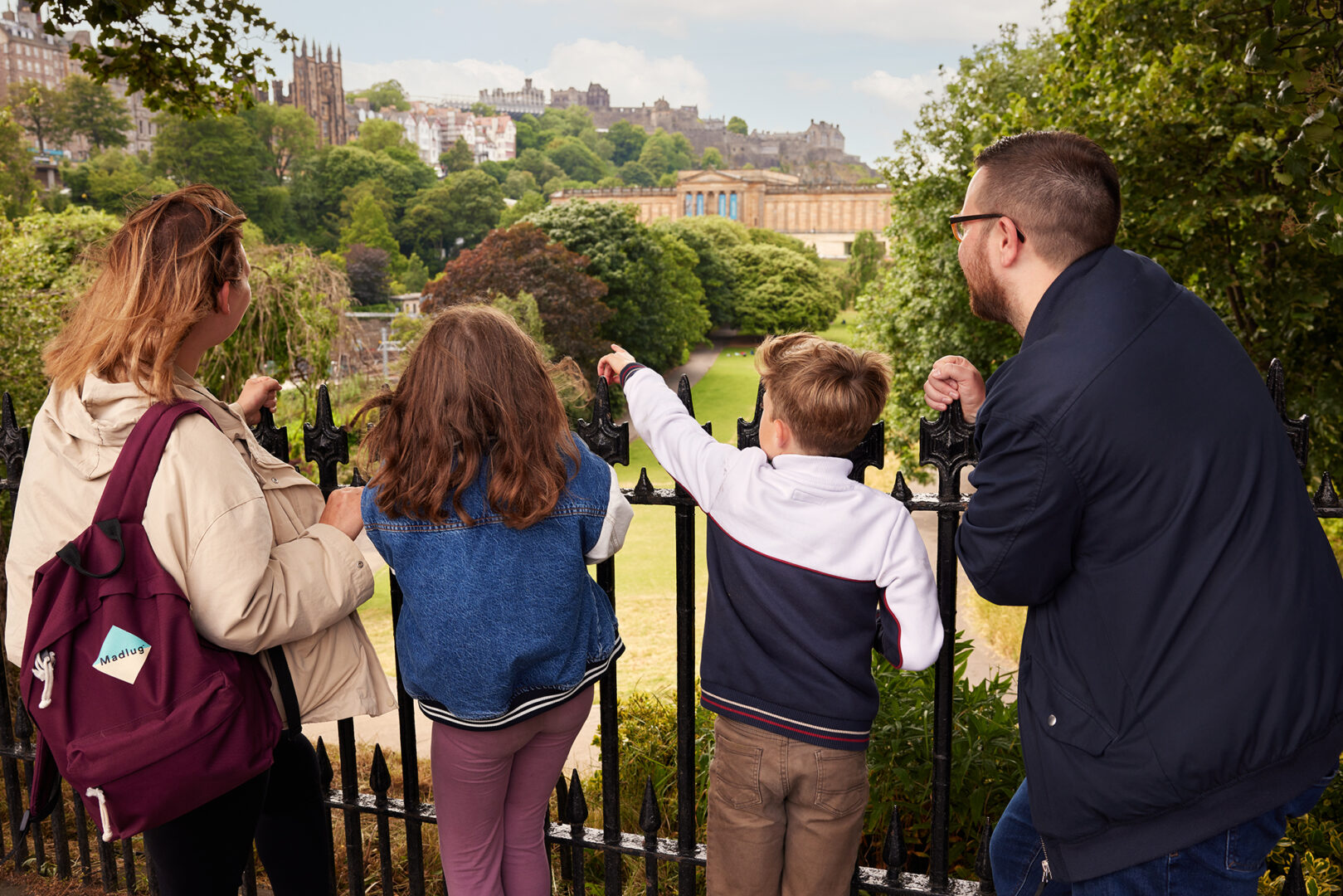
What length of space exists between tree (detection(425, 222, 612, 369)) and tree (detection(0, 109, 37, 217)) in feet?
72.5

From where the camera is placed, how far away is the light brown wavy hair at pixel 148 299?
1.79 m

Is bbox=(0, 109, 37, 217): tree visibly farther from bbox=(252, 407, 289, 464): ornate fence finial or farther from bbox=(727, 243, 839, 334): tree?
bbox=(252, 407, 289, 464): ornate fence finial

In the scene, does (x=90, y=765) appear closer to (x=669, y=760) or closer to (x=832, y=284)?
(x=669, y=760)

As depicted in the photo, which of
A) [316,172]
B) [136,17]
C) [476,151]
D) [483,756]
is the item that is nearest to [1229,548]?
[483,756]

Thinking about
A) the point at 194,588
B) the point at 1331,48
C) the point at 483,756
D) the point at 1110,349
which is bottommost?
the point at 483,756

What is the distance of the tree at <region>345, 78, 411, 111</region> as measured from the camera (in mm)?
136375

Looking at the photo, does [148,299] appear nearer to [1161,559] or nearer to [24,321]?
[1161,559]

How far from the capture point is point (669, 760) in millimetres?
3902

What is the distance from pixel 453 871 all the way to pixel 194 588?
83cm

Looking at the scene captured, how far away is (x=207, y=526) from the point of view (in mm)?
1741

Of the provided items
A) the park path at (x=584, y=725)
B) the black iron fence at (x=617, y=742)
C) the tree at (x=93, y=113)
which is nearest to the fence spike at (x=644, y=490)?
the black iron fence at (x=617, y=742)

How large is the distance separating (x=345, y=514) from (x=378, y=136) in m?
93.5

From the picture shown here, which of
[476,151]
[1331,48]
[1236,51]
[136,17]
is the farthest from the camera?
[476,151]

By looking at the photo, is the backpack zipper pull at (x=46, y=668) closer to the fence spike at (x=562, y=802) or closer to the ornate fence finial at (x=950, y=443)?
the fence spike at (x=562, y=802)
